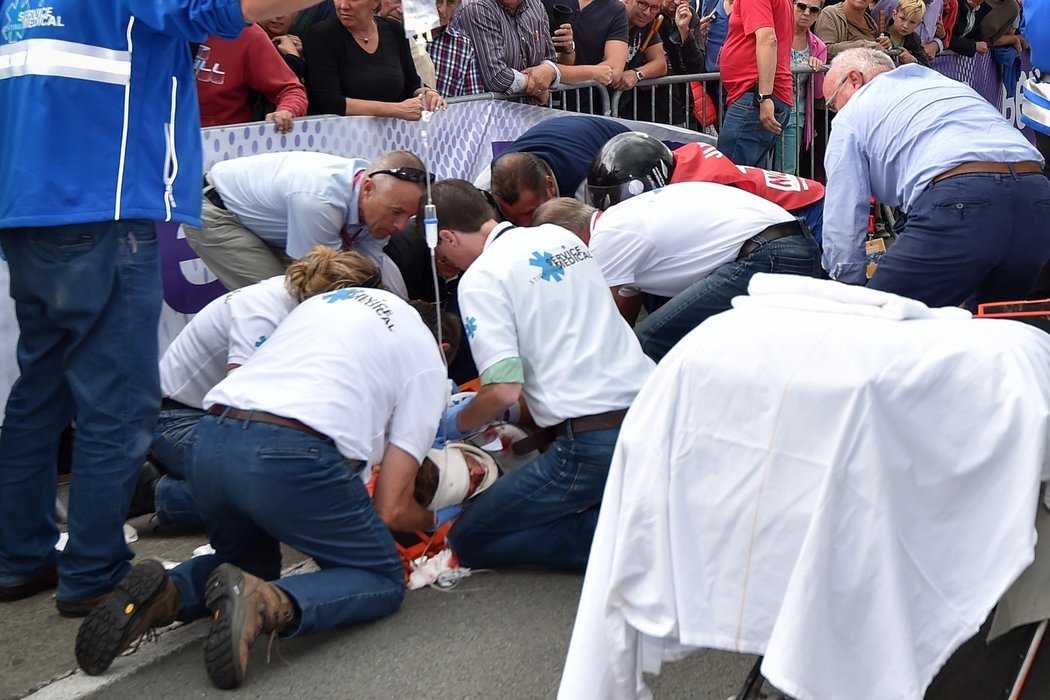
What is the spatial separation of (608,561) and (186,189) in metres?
1.88

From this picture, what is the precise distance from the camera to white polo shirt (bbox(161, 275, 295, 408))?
4.45 metres

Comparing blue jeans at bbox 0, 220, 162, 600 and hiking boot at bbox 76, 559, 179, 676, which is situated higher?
blue jeans at bbox 0, 220, 162, 600

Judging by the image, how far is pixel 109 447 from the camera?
12.3ft

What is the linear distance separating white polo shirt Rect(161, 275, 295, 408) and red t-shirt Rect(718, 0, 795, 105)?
4514 mm

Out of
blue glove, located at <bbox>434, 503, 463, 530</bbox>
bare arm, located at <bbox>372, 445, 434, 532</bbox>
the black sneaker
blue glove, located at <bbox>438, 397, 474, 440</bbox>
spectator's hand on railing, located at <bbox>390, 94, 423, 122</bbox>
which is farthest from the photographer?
spectator's hand on railing, located at <bbox>390, 94, 423, 122</bbox>

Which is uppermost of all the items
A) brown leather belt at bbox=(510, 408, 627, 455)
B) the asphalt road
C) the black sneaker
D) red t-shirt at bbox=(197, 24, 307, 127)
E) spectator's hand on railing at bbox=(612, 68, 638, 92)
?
red t-shirt at bbox=(197, 24, 307, 127)

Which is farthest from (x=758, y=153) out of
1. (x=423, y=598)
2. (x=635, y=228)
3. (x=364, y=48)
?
(x=423, y=598)

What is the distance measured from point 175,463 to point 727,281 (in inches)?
88.5

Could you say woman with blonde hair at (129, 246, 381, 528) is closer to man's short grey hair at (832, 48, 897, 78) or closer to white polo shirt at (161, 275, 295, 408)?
white polo shirt at (161, 275, 295, 408)

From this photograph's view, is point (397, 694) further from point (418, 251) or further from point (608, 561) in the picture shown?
point (418, 251)

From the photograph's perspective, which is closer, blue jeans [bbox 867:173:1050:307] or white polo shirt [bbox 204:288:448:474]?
white polo shirt [bbox 204:288:448:474]

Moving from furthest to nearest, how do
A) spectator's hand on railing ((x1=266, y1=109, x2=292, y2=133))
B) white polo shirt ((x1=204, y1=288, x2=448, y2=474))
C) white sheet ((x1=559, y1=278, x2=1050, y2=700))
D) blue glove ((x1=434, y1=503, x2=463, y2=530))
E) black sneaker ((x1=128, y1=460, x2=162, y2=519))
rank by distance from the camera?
1. spectator's hand on railing ((x1=266, y1=109, x2=292, y2=133))
2. black sneaker ((x1=128, y1=460, x2=162, y2=519))
3. blue glove ((x1=434, y1=503, x2=463, y2=530))
4. white polo shirt ((x1=204, y1=288, x2=448, y2=474))
5. white sheet ((x1=559, y1=278, x2=1050, y2=700))

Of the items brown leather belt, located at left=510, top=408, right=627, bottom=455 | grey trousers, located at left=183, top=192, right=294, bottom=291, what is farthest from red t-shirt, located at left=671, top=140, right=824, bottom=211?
brown leather belt, located at left=510, top=408, right=627, bottom=455

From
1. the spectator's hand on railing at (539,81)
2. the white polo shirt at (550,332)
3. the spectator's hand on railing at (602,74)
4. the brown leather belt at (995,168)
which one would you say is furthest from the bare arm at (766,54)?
the white polo shirt at (550,332)
